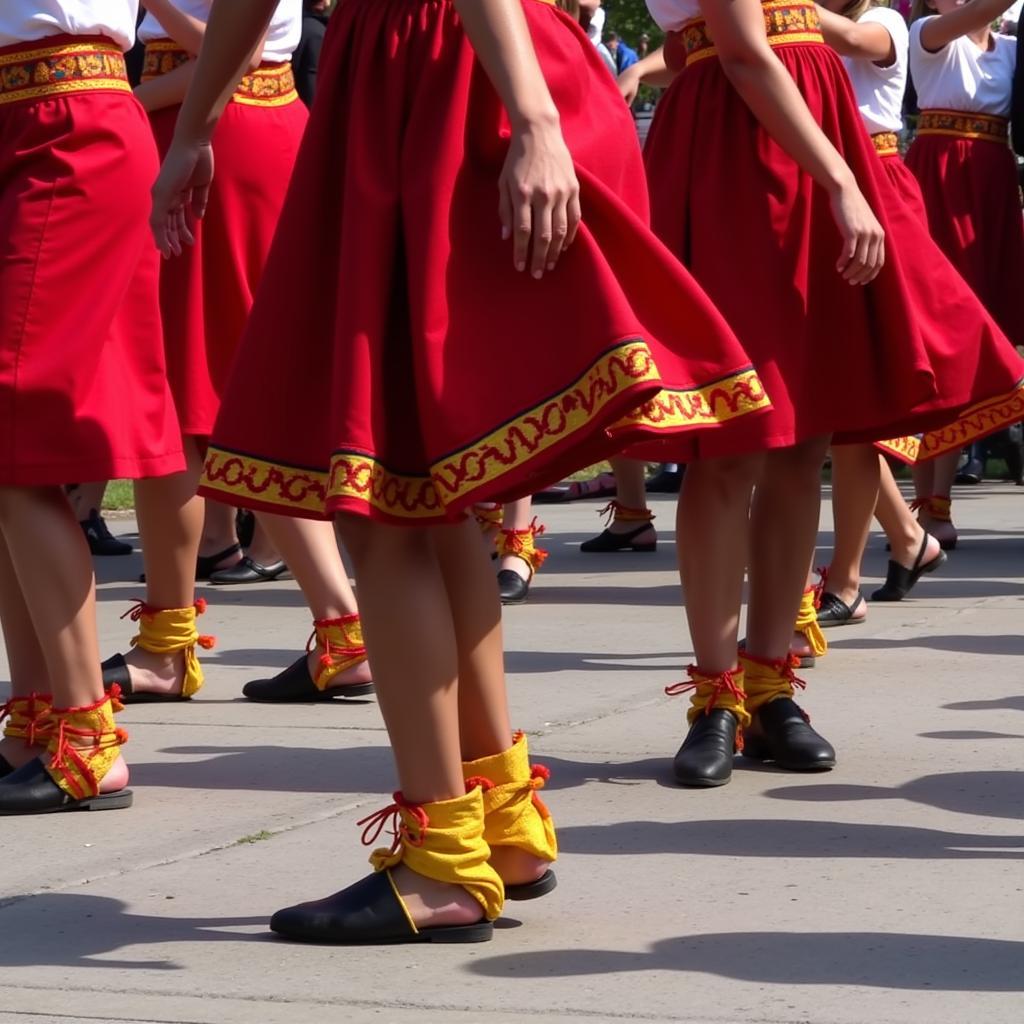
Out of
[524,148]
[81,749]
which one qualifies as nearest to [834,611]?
[81,749]

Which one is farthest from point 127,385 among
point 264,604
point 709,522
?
point 264,604

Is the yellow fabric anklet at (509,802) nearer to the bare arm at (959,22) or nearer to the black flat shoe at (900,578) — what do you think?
the black flat shoe at (900,578)

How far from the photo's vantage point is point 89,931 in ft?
10.00

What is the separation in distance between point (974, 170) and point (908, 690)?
126 inches

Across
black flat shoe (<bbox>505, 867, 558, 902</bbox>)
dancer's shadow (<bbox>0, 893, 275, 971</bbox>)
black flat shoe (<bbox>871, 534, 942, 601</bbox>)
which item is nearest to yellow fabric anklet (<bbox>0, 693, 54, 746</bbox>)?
dancer's shadow (<bbox>0, 893, 275, 971</bbox>)

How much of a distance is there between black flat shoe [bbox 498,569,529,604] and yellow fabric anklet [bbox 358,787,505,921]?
3.42m

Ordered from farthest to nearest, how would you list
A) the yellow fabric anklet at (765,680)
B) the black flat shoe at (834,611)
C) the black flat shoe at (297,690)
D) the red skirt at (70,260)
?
the black flat shoe at (834,611) → the black flat shoe at (297,690) → the yellow fabric anklet at (765,680) → the red skirt at (70,260)

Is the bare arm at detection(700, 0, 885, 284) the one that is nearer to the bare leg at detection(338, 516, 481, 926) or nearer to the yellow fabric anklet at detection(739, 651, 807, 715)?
the yellow fabric anklet at detection(739, 651, 807, 715)

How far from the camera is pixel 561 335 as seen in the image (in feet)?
9.02

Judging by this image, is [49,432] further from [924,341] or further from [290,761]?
[924,341]

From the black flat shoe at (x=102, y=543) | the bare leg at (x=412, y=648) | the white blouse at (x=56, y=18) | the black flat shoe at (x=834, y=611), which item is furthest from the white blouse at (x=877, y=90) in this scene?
the black flat shoe at (x=102, y=543)

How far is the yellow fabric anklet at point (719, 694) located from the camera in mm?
4016

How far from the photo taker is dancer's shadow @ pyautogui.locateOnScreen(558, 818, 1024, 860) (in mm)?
3408

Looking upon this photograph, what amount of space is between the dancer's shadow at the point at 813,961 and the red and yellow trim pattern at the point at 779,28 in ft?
5.91
